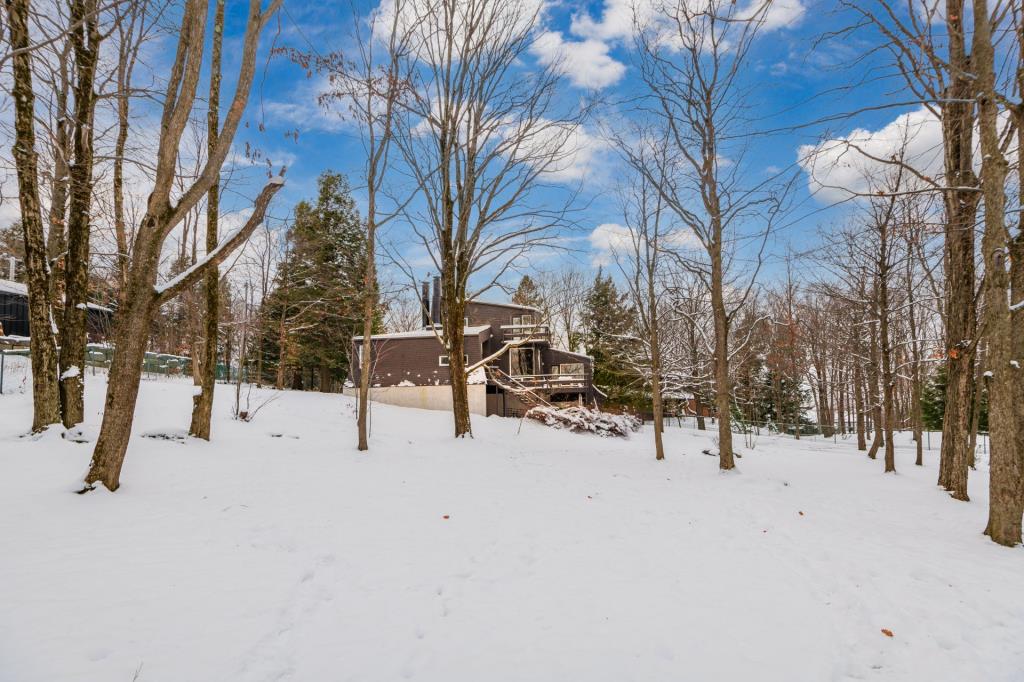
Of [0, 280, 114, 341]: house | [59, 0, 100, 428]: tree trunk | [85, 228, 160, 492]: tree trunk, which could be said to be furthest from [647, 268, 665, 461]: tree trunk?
[0, 280, 114, 341]: house

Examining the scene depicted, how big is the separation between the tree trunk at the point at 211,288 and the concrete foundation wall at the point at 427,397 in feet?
52.6

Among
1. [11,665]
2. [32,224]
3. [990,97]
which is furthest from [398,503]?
[990,97]

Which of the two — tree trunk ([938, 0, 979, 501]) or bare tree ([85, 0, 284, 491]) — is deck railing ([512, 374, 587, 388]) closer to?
tree trunk ([938, 0, 979, 501])

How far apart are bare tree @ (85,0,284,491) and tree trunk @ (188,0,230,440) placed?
12.1 ft

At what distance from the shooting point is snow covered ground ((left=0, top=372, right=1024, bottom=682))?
286 cm

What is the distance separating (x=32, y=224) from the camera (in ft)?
22.5

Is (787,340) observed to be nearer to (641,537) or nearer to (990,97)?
(990,97)

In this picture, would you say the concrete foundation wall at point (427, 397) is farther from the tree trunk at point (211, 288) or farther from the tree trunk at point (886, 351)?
the tree trunk at point (886, 351)

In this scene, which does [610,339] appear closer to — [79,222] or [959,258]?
[959,258]

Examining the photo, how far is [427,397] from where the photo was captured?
→ 82.5ft

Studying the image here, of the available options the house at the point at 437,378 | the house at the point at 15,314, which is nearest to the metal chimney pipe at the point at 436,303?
the house at the point at 437,378

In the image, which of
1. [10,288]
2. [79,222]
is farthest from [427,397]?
[10,288]

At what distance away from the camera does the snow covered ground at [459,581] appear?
2861mm

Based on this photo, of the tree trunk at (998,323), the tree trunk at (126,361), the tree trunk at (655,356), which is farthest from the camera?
the tree trunk at (655,356)
